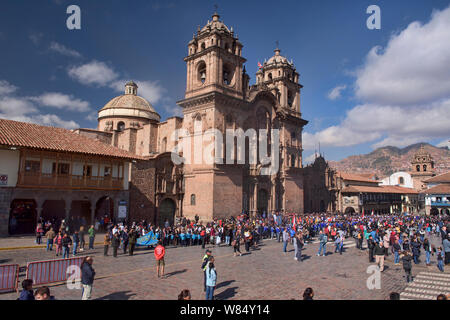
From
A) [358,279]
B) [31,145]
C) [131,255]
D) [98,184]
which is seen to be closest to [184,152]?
[98,184]

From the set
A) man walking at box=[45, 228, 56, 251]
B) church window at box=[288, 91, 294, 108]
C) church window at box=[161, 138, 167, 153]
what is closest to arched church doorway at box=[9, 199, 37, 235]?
man walking at box=[45, 228, 56, 251]

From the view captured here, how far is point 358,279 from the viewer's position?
1252cm

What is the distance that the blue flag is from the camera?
1898 centimetres

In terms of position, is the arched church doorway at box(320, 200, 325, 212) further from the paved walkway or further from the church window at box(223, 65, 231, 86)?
the paved walkway

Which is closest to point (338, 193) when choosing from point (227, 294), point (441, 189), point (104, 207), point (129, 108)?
point (441, 189)

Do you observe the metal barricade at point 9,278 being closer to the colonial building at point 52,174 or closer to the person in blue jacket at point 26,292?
the person in blue jacket at point 26,292

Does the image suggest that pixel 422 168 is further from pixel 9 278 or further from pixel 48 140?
pixel 9 278

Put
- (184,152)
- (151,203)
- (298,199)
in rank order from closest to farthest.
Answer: (151,203)
(184,152)
(298,199)

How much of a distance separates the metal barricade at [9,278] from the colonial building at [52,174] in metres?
13.2

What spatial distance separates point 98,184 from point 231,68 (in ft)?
67.5

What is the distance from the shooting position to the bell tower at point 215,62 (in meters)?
33.2

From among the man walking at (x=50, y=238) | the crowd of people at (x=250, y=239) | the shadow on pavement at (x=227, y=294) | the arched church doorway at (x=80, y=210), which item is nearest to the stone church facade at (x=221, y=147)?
the crowd of people at (x=250, y=239)
